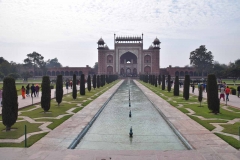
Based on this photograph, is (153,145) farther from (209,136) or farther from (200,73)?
(200,73)

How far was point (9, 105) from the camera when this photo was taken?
6.85 metres

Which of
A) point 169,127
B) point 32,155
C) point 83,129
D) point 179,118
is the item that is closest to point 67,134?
point 83,129

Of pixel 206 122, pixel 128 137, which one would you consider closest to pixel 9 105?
pixel 128 137

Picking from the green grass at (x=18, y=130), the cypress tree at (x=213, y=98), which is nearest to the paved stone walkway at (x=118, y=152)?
the green grass at (x=18, y=130)

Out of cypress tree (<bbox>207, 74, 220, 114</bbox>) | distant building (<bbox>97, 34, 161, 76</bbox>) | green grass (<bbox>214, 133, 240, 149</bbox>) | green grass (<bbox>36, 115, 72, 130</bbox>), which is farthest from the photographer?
distant building (<bbox>97, 34, 161, 76</bbox>)

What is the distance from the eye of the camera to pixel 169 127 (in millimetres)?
7707

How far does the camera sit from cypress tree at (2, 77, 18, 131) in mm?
6742

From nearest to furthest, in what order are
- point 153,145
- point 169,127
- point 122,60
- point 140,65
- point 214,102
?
point 153,145
point 169,127
point 214,102
point 140,65
point 122,60

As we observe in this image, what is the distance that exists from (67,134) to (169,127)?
3.01 m

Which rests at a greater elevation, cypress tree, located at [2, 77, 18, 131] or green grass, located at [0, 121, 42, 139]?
cypress tree, located at [2, 77, 18, 131]

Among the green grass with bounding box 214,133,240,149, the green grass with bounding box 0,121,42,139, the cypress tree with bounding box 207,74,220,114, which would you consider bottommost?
the green grass with bounding box 214,133,240,149

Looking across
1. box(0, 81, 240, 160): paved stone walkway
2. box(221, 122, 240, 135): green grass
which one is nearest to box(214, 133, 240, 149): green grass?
box(0, 81, 240, 160): paved stone walkway

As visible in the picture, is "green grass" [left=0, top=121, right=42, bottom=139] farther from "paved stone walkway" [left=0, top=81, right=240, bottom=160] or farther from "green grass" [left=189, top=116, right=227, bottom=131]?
"green grass" [left=189, top=116, right=227, bottom=131]

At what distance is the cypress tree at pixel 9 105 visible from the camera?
6.74 m
